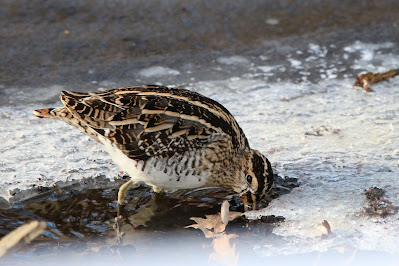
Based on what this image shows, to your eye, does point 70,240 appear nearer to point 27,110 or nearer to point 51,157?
point 51,157

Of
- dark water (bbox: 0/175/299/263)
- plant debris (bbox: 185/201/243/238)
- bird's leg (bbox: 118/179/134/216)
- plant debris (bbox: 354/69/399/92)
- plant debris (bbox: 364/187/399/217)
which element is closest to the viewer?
dark water (bbox: 0/175/299/263)

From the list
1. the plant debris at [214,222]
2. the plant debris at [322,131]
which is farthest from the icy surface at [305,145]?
the plant debris at [214,222]

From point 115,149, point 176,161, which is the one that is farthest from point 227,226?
point 115,149

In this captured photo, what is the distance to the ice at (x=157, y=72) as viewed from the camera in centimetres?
688

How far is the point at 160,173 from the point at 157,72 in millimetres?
2503

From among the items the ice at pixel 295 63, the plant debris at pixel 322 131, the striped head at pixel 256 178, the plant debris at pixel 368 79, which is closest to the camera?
the striped head at pixel 256 178

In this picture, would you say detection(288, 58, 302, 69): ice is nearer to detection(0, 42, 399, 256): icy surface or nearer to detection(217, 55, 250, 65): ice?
detection(0, 42, 399, 256): icy surface

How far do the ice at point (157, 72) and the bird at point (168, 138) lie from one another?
6.65 feet

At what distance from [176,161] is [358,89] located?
108 inches

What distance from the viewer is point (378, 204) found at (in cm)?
462

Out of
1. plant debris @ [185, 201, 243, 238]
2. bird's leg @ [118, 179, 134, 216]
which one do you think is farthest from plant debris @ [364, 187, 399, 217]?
bird's leg @ [118, 179, 134, 216]

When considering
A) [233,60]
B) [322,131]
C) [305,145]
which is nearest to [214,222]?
[305,145]

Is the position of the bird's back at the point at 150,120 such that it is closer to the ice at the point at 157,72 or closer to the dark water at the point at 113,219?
the dark water at the point at 113,219

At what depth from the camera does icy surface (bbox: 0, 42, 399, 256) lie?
4402 millimetres
